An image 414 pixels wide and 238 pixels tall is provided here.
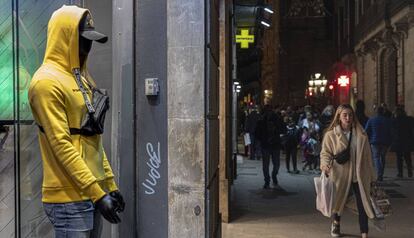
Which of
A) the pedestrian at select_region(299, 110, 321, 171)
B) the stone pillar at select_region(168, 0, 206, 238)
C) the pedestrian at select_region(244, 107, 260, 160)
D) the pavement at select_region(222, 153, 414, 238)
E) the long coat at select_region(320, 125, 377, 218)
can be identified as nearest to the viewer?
the stone pillar at select_region(168, 0, 206, 238)

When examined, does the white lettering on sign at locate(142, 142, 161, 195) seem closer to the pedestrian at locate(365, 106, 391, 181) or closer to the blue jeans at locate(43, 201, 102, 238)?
the blue jeans at locate(43, 201, 102, 238)

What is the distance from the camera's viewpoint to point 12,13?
474 cm

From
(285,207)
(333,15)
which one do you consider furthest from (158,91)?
(333,15)

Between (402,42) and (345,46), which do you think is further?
(345,46)

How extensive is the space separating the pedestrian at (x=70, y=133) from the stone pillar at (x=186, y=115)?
1411mm

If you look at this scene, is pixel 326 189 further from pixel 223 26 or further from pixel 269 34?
pixel 269 34

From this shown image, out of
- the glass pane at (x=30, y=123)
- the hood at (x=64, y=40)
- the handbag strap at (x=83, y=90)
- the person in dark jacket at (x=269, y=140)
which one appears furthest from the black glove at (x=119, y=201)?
the person in dark jacket at (x=269, y=140)

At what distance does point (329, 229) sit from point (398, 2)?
59.8 feet

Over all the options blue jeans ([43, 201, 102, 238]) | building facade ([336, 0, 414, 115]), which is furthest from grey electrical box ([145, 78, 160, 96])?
building facade ([336, 0, 414, 115])

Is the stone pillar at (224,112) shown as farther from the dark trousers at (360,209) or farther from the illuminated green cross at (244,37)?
the illuminated green cross at (244,37)

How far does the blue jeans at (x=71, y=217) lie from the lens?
3.06m

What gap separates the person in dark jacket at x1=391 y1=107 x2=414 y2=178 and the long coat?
306 inches

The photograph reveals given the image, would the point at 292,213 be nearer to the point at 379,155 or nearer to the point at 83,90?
the point at 379,155

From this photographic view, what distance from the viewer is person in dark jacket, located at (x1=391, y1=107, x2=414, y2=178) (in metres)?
15.0
